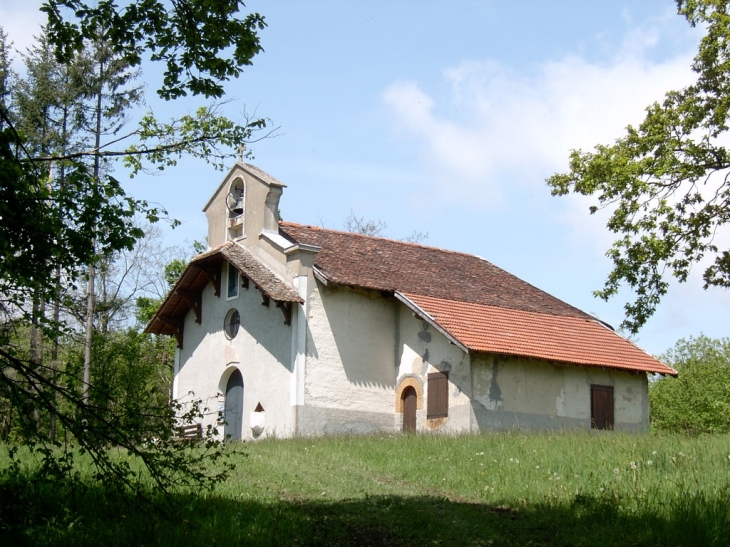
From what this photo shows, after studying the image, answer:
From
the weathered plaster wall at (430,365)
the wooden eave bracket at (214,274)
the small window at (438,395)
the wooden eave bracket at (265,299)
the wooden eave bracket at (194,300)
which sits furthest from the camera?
the wooden eave bracket at (194,300)

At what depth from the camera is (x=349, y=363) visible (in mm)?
25906

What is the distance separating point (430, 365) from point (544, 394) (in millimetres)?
3401

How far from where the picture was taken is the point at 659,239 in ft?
69.7

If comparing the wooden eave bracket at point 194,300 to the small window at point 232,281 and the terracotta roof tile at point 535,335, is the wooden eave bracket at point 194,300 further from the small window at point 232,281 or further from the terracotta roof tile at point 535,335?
the terracotta roof tile at point 535,335

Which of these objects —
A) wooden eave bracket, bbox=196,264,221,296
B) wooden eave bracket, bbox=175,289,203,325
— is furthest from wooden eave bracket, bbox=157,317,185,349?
wooden eave bracket, bbox=196,264,221,296

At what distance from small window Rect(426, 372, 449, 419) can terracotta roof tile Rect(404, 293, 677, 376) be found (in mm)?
1535

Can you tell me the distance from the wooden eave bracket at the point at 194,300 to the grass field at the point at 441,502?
A: 13.1m

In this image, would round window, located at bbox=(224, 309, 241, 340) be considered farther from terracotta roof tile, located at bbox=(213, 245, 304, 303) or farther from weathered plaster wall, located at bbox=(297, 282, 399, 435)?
weathered plaster wall, located at bbox=(297, 282, 399, 435)

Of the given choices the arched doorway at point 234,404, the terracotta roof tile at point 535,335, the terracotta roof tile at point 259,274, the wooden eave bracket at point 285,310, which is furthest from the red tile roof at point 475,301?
the arched doorway at point 234,404

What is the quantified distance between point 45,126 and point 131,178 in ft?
63.4

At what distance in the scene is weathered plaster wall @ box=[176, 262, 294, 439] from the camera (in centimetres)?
2555

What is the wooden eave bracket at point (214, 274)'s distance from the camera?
28.5 m

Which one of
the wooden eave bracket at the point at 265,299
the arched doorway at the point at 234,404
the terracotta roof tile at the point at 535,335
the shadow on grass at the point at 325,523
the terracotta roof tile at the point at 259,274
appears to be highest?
the terracotta roof tile at the point at 259,274

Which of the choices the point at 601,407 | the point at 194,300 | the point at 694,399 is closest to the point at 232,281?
the point at 194,300
